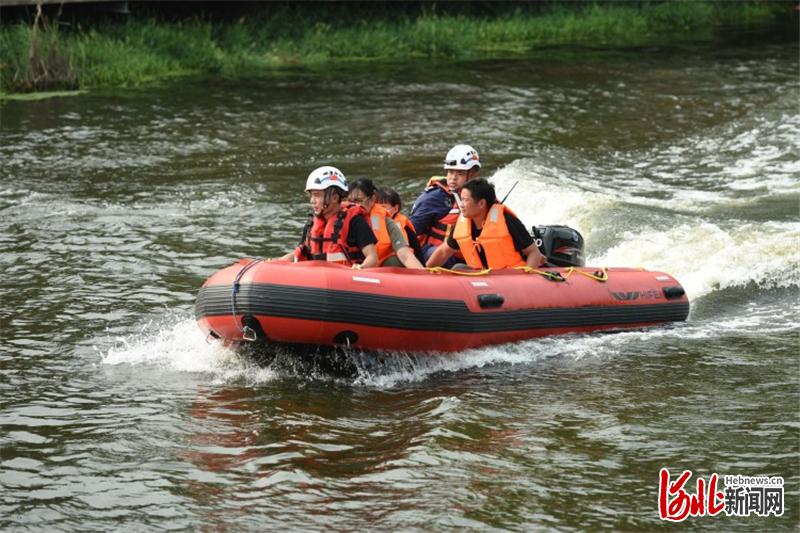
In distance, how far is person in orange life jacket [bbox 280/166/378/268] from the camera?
7.78m

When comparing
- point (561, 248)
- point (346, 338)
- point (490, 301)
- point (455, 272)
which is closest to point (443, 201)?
point (561, 248)

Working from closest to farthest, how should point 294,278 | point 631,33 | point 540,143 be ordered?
1. point 294,278
2. point 540,143
3. point 631,33

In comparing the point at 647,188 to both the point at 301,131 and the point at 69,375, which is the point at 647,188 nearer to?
the point at 301,131

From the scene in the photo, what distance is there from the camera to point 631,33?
83.7 ft

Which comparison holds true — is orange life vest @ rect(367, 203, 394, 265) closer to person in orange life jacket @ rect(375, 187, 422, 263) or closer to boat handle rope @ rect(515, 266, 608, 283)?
person in orange life jacket @ rect(375, 187, 422, 263)

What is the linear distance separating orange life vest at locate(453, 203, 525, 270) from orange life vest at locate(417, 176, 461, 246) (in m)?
0.29

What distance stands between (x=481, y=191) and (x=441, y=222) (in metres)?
0.72

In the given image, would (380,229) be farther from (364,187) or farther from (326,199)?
(326,199)

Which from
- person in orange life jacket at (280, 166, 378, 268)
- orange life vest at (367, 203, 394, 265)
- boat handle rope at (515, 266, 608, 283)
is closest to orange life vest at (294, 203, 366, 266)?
person in orange life jacket at (280, 166, 378, 268)

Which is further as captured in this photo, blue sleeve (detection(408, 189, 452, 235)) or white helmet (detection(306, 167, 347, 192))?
blue sleeve (detection(408, 189, 452, 235))

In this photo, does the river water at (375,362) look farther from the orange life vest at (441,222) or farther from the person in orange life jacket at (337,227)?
the orange life vest at (441,222)

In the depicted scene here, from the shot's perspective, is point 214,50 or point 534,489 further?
point 214,50

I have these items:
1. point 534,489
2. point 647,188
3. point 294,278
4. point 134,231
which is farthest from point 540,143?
point 534,489

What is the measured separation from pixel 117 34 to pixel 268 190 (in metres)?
7.73
